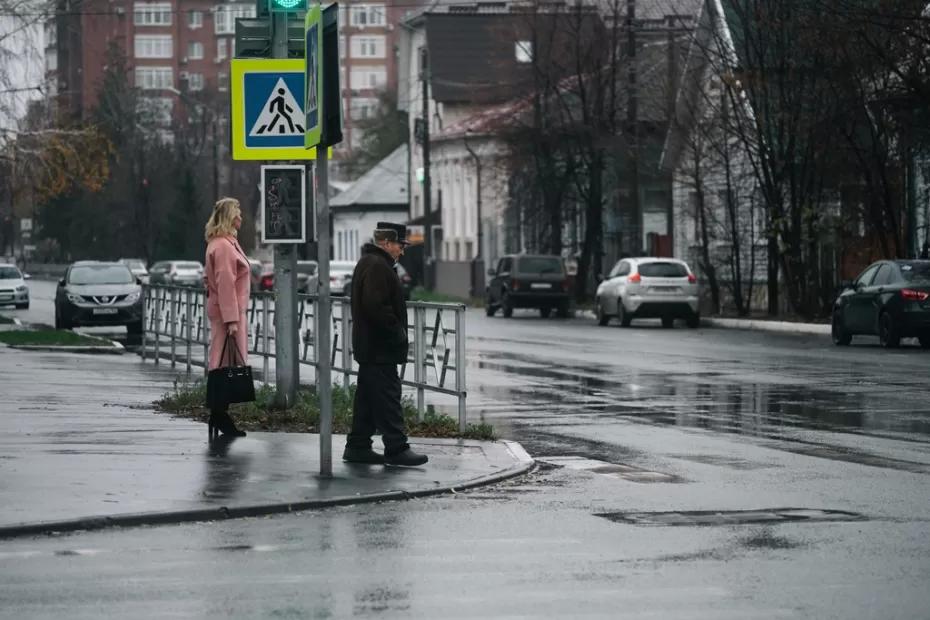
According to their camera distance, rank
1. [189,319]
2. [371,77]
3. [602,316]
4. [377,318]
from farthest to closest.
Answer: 1. [371,77]
2. [602,316]
3. [189,319]
4. [377,318]

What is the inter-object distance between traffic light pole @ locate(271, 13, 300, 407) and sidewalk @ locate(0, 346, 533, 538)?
3.56 ft

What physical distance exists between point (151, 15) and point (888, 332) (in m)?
154

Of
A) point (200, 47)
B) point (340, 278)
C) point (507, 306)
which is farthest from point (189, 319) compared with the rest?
point (200, 47)

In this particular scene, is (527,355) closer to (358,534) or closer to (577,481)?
(577,481)

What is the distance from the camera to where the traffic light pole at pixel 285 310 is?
18.2 metres

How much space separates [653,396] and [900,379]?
4.02 meters

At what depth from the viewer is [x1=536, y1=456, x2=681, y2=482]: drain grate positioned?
13.8m

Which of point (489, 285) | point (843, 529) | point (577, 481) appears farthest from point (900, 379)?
point (489, 285)

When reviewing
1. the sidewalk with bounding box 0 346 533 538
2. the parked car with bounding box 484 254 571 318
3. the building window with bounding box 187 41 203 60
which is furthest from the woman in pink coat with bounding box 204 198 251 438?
the building window with bounding box 187 41 203 60

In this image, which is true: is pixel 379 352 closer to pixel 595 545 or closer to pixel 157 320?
pixel 595 545

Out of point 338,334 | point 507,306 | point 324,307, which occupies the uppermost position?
point 324,307

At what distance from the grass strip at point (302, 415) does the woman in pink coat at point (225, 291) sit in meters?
1.01

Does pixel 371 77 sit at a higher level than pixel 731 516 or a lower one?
higher

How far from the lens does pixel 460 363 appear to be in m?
17.0
